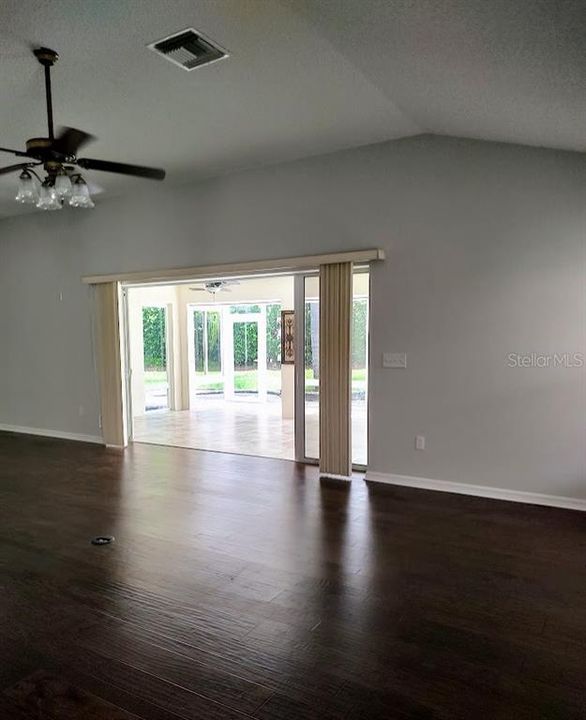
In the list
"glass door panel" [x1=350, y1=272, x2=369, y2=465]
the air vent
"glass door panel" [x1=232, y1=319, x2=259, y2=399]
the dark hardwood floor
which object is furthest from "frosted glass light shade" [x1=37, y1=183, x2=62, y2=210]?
"glass door panel" [x1=232, y1=319, x2=259, y2=399]

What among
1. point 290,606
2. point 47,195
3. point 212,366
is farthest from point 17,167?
point 212,366

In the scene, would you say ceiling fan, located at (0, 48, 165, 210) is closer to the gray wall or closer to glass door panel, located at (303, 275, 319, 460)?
the gray wall

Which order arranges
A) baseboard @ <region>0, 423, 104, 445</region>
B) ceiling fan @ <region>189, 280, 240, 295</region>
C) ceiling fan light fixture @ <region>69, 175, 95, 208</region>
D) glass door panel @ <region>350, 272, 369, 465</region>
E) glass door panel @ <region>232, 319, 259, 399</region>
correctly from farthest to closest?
glass door panel @ <region>232, 319, 259, 399</region> → ceiling fan @ <region>189, 280, 240, 295</region> → baseboard @ <region>0, 423, 104, 445</region> → glass door panel @ <region>350, 272, 369, 465</region> → ceiling fan light fixture @ <region>69, 175, 95, 208</region>

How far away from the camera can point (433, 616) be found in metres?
2.46

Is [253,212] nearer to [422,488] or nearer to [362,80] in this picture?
[362,80]

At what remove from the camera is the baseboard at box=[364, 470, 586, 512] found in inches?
157

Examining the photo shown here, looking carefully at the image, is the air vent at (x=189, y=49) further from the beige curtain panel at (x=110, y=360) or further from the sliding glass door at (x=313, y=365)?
the beige curtain panel at (x=110, y=360)

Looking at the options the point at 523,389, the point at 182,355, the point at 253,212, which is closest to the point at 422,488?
the point at 523,389

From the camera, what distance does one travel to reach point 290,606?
8.41 ft

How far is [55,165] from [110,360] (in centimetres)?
374

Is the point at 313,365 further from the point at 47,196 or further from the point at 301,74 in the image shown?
the point at 47,196

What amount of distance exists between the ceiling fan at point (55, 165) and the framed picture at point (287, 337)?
5.17 metres

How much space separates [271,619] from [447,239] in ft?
11.4

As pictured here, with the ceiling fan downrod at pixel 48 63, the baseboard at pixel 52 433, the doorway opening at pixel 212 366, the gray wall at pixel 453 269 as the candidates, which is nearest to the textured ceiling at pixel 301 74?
the ceiling fan downrod at pixel 48 63
